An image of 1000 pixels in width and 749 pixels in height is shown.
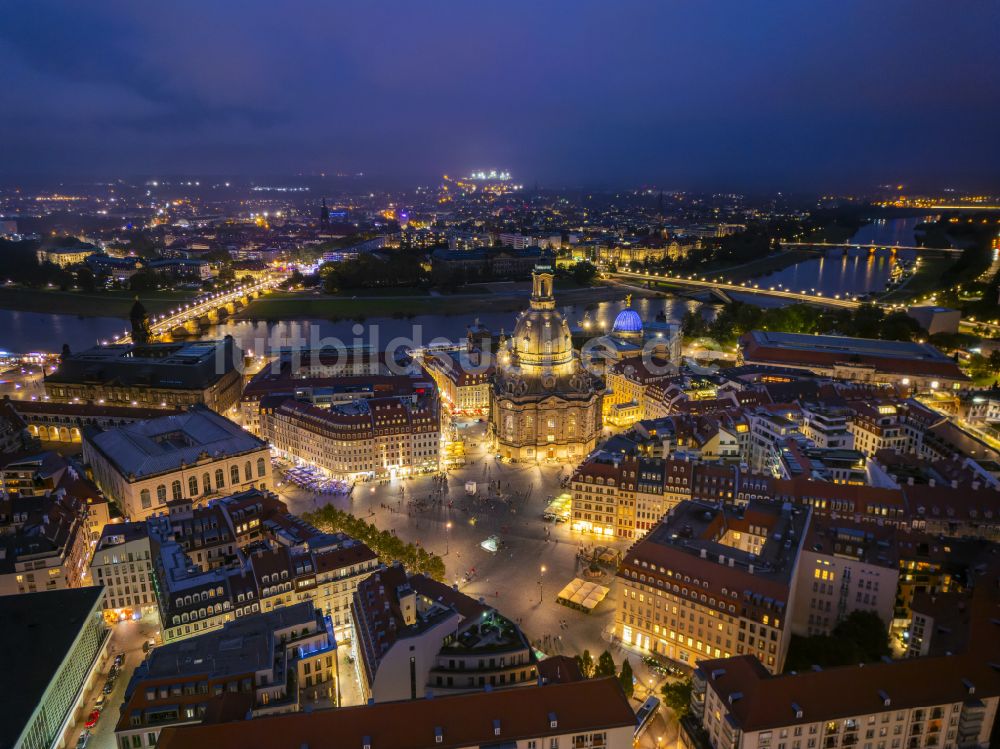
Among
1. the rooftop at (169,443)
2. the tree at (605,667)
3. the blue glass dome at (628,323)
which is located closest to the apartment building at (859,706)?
the tree at (605,667)

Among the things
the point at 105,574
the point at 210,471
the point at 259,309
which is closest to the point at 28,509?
the point at 105,574

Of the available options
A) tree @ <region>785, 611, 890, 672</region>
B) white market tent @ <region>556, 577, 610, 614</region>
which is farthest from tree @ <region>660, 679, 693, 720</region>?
white market tent @ <region>556, 577, 610, 614</region>

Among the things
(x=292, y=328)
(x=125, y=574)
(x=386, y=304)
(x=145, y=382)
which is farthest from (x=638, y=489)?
(x=386, y=304)

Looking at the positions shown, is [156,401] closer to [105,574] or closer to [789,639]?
[105,574]

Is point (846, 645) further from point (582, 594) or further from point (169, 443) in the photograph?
point (169, 443)

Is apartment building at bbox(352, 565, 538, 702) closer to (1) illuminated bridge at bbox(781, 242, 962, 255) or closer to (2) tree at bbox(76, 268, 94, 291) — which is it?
(2) tree at bbox(76, 268, 94, 291)

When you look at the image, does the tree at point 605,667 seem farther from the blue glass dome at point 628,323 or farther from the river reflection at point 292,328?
the river reflection at point 292,328

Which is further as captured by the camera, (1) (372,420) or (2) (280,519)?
(1) (372,420)
